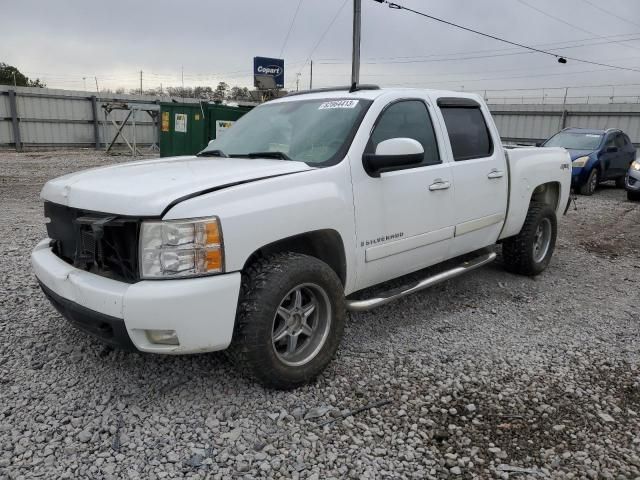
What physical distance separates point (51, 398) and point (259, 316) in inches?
52.9

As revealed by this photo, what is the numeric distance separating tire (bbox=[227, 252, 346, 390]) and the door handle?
122 centimetres

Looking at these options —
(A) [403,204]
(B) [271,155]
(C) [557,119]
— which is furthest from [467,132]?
(C) [557,119]

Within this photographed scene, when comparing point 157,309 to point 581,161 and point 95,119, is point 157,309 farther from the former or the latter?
point 95,119

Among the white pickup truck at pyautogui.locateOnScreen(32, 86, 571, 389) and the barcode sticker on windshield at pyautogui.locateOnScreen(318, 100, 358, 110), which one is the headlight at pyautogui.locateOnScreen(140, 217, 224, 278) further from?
the barcode sticker on windshield at pyautogui.locateOnScreen(318, 100, 358, 110)

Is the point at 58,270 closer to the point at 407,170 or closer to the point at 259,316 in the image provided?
the point at 259,316

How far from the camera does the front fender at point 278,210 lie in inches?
107

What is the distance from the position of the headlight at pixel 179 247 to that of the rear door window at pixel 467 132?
248 cm

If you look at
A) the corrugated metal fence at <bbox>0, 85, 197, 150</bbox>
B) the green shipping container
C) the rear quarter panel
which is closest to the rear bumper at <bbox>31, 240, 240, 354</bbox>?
the rear quarter panel

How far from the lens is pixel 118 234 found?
9.12 feet

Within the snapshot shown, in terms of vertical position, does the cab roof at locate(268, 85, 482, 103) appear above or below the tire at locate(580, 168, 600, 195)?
above

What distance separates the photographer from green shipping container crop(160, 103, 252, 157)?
42.7 feet

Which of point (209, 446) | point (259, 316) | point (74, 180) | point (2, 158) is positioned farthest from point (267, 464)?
point (2, 158)

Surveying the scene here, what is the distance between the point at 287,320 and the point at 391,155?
1.26 metres

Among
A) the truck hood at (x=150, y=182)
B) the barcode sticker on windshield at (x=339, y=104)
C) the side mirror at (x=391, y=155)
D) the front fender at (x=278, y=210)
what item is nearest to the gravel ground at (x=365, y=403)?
the front fender at (x=278, y=210)
